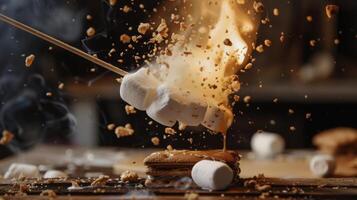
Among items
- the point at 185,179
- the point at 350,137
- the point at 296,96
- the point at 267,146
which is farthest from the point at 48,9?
the point at 296,96

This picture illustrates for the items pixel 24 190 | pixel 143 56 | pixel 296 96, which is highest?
pixel 296 96

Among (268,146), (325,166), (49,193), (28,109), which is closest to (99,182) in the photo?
(49,193)

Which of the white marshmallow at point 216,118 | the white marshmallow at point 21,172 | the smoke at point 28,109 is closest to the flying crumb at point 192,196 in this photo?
the white marshmallow at point 216,118

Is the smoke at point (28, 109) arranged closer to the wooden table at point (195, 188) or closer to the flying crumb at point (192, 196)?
the wooden table at point (195, 188)

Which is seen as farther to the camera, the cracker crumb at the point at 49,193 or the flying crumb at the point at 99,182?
the flying crumb at the point at 99,182

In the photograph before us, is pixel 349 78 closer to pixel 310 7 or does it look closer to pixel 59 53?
pixel 310 7

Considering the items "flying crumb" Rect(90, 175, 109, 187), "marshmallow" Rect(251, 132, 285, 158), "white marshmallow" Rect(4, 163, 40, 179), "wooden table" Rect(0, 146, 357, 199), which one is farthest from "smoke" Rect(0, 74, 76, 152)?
"flying crumb" Rect(90, 175, 109, 187)

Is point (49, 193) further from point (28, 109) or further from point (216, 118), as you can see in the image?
point (28, 109)
